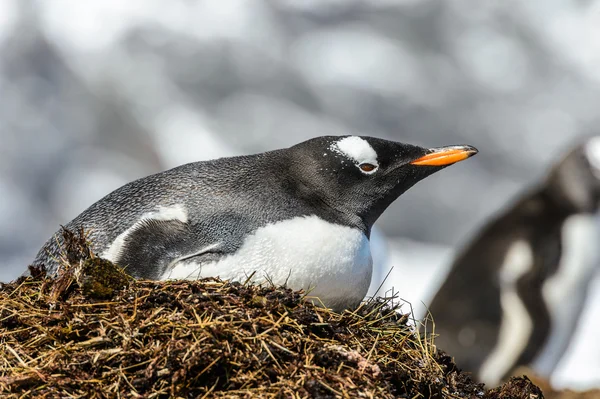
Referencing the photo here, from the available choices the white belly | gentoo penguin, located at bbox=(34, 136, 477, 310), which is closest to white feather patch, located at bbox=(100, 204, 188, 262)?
gentoo penguin, located at bbox=(34, 136, 477, 310)

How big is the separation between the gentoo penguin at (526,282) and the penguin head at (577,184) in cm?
1

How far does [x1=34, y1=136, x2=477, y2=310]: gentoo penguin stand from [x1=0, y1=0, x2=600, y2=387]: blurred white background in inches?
272

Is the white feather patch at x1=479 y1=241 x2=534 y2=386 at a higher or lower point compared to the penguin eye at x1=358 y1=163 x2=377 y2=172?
lower

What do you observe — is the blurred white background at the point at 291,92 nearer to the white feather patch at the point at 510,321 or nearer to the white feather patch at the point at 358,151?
the white feather patch at the point at 510,321

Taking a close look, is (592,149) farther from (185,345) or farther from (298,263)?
(185,345)

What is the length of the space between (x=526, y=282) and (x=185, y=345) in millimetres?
6338

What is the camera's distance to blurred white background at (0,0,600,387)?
40.8ft

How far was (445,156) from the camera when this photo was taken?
359 centimetres

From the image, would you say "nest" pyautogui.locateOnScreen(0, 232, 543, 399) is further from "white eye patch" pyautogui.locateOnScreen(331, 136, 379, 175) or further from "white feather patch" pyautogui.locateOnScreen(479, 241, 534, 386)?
"white feather patch" pyautogui.locateOnScreen(479, 241, 534, 386)

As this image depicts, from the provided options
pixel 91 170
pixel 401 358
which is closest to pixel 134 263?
pixel 401 358

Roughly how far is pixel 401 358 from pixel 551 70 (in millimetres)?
14202

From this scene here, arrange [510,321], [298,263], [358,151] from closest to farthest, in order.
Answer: [298,263] < [358,151] < [510,321]

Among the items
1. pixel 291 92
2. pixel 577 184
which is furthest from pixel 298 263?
pixel 291 92

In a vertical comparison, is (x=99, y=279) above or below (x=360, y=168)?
below
